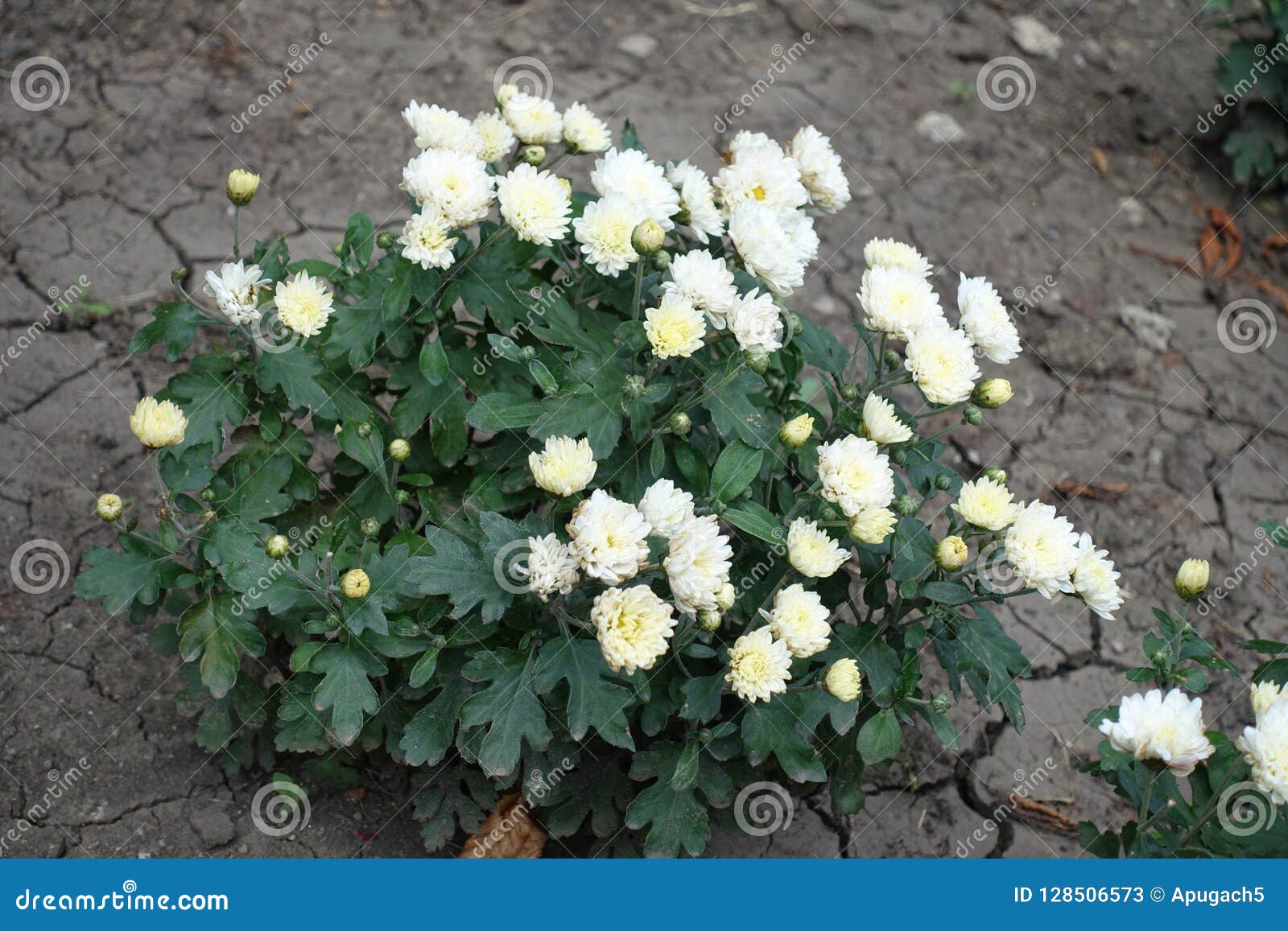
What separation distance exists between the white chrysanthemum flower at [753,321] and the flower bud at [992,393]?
0.49 meters

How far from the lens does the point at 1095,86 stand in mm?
5164

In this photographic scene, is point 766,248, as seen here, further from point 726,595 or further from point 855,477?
point 726,595

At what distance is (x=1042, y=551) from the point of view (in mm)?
2234

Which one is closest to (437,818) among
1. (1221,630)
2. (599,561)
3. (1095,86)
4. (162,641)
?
(162,641)

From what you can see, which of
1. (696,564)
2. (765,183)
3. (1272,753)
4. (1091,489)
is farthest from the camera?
(1091,489)

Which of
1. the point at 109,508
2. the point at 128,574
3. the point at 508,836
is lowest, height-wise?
the point at 508,836

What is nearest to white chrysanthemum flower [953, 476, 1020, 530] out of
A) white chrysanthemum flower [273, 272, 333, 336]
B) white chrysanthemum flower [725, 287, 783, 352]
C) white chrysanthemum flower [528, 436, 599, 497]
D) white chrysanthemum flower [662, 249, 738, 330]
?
white chrysanthemum flower [725, 287, 783, 352]

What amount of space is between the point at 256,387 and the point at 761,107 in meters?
2.96

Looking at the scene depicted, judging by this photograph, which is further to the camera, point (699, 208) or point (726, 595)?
point (699, 208)

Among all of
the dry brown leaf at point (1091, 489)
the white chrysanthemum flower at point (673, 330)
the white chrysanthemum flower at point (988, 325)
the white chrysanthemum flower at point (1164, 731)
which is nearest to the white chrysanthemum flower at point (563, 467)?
the white chrysanthemum flower at point (673, 330)

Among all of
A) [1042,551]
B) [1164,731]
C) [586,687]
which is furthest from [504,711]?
[1164,731]

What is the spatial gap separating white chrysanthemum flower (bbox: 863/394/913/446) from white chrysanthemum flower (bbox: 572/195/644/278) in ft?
1.84

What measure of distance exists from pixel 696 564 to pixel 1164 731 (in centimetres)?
87

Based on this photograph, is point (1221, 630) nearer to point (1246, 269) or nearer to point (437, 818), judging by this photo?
point (1246, 269)
